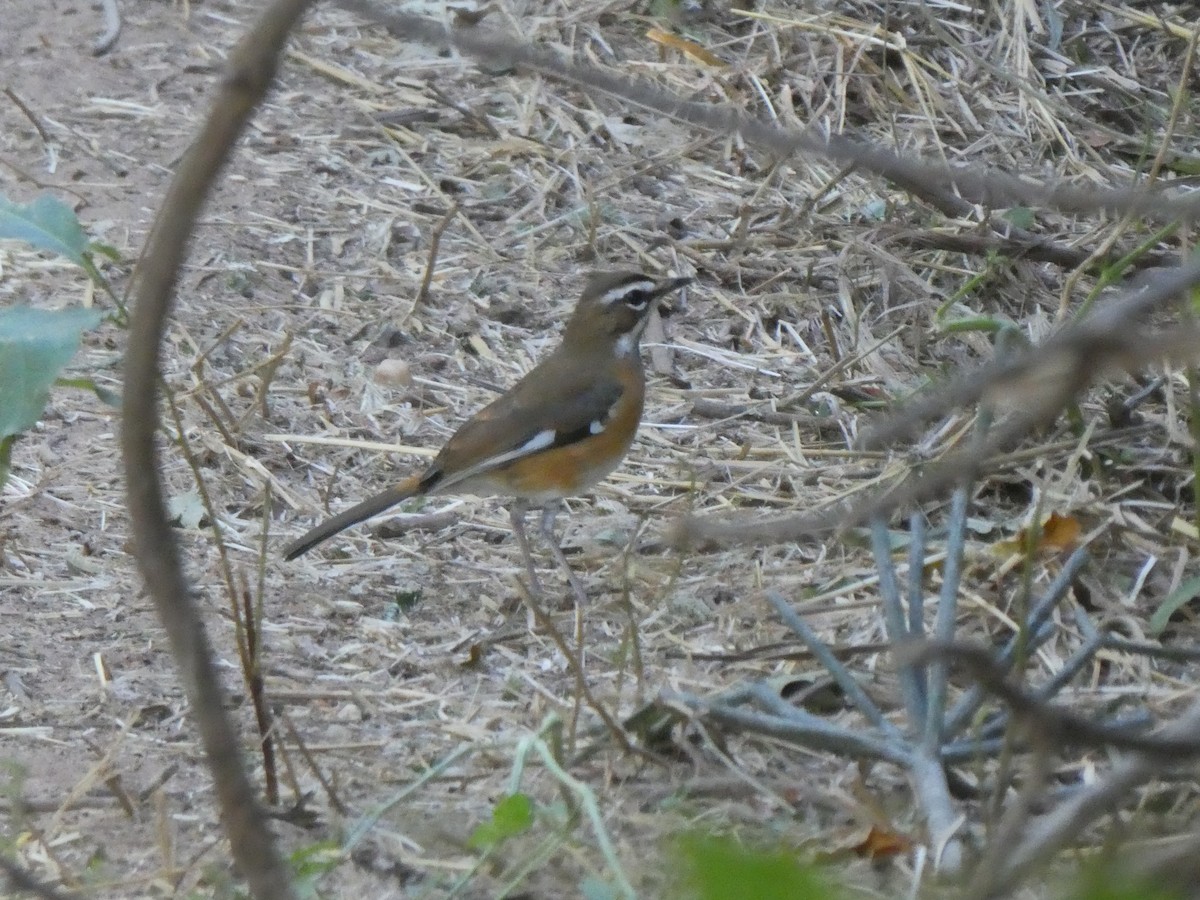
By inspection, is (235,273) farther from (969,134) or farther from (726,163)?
(969,134)

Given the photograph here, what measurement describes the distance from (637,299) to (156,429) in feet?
14.0

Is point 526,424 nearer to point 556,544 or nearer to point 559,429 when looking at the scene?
point 559,429

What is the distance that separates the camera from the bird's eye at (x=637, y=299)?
620 centimetres

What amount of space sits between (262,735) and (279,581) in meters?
1.64

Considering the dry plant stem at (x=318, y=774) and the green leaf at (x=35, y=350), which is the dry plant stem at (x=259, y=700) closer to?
the dry plant stem at (x=318, y=774)

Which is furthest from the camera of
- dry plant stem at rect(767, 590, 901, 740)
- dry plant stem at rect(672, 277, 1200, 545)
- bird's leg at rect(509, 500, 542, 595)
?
bird's leg at rect(509, 500, 542, 595)

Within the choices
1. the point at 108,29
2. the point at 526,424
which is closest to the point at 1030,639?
the point at 526,424

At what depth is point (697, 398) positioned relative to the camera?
640cm

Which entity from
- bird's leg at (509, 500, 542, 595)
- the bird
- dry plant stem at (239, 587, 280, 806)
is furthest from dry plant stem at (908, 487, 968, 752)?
bird's leg at (509, 500, 542, 595)

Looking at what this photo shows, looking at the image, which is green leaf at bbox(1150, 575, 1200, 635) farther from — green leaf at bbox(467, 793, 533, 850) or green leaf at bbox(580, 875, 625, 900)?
green leaf at bbox(467, 793, 533, 850)

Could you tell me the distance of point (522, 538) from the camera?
18.1 feet

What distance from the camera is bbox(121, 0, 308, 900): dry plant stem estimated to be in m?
1.83

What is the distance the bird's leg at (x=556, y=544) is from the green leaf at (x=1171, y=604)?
175 cm

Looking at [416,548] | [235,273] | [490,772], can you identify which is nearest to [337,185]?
[235,273]
